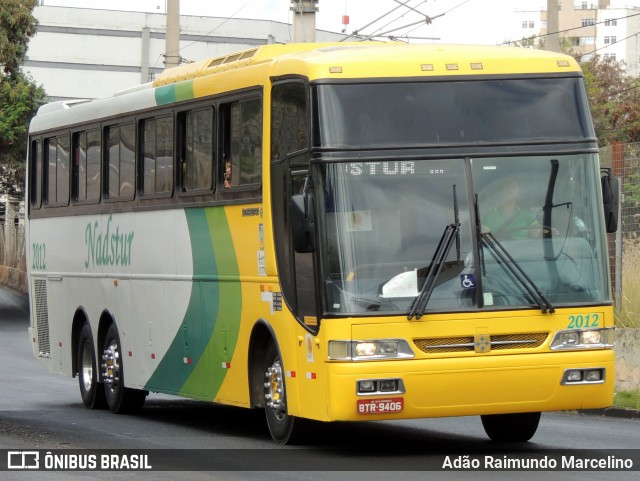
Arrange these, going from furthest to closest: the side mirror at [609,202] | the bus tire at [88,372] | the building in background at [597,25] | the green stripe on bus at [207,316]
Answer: the building in background at [597,25], the bus tire at [88,372], the green stripe on bus at [207,316], the side mirror at [609,202]

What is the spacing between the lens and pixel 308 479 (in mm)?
11328

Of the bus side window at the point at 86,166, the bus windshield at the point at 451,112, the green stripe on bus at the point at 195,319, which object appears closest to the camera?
the bus windshield at the point at 451,112

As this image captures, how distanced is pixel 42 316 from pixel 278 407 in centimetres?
842

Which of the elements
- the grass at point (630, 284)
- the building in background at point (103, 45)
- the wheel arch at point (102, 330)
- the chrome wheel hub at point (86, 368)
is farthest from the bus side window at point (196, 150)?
the building in background at point (103, 45)

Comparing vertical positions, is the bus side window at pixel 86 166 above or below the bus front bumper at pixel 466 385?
above

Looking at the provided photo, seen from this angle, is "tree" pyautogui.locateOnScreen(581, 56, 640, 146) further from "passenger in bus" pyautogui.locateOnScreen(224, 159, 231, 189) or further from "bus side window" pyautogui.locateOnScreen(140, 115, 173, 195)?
"passenger in bus" pyautogui.locateOnScreen(224, 159, 231, 189)

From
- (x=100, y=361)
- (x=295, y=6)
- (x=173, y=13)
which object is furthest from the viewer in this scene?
(x=173, y=13)

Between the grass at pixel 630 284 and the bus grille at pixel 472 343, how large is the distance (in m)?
7.56

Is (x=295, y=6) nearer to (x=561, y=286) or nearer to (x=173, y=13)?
(x=173, y=13)

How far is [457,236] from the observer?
41.0 feet

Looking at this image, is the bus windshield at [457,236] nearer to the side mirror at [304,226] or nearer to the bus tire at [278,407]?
the side mirror at [304,226]

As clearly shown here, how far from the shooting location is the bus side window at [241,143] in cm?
1406

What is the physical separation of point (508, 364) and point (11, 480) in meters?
3.94

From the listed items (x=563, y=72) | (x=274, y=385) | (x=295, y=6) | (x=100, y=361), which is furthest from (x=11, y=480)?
(x=295, y=6)
